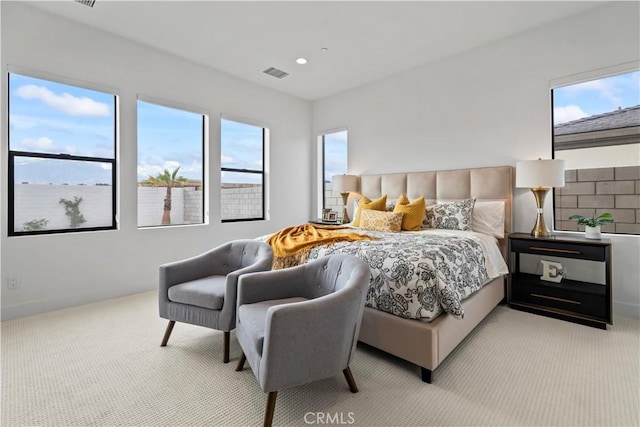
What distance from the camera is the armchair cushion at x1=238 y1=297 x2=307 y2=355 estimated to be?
5.10ft

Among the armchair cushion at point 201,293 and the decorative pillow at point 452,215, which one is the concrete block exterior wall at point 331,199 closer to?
the decorative pillow at point 452,215

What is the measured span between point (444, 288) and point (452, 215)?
5.71 feet

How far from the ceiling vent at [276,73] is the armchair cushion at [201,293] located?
3.17 meters

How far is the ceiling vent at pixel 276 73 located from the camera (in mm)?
4287

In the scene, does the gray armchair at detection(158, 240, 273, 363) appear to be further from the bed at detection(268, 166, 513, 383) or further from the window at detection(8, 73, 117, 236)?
the window at detection(8, 73, 117, 236)

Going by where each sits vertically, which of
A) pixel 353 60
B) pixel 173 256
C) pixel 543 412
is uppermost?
pixel 353 60

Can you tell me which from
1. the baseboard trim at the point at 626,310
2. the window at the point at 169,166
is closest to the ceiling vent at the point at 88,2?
the window at the point at 169,166

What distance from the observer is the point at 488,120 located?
3691 millimetres

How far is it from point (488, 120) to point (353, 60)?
1844 millimetres

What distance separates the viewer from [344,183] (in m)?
4.81

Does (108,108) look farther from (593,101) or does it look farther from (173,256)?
(593,101)

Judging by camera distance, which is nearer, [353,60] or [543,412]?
[543,412]

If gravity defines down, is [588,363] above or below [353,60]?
below

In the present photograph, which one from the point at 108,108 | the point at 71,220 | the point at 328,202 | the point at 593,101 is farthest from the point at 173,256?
the point at 593,101
